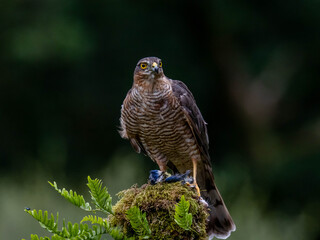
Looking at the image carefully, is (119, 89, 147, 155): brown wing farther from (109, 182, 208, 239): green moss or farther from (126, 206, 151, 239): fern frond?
(126, 206, 151, 239): fern frond

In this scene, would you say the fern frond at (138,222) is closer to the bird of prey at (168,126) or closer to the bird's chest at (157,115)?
the bird of prey at (168,126)

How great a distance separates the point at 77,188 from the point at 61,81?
3247mm

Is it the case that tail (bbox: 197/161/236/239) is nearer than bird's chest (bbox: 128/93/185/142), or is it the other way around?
tail (bbox: 197/161/236/239)

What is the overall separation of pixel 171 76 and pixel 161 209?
6216 millimetres

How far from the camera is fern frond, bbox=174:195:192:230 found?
3.04m

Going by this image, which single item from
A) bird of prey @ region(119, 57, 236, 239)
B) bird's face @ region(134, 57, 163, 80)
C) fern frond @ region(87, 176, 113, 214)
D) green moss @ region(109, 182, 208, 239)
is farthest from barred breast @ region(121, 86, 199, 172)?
fern frond @ region(87, 176, 113, 214)

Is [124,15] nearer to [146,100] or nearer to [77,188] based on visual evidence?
[77,188]

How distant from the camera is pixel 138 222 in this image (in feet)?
10.2

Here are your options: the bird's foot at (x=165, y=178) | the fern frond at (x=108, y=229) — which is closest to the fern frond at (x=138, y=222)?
the fern frond at (x=108, y=229)

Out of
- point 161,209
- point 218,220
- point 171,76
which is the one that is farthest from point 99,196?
point 171,76

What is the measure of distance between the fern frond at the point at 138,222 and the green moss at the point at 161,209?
0.09 metres

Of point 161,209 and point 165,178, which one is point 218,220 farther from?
point 161,209

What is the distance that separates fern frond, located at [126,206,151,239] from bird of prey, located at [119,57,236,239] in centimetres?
141

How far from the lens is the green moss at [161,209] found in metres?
3.26
